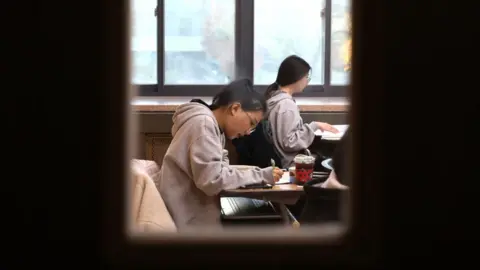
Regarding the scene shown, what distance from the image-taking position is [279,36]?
448cm

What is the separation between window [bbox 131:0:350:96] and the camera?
4398 mm

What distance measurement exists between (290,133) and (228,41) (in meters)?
1.25

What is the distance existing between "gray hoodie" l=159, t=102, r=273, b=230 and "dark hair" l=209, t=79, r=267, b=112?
0.60 ft

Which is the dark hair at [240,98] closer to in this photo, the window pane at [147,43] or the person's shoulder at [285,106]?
the person's shoulder at [285,106]

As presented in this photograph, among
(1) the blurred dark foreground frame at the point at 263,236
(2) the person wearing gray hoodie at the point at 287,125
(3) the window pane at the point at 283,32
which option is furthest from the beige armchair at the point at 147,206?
(3) the window pane at the point at 283,32

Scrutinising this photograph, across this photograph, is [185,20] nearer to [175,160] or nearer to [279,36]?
[279,36]

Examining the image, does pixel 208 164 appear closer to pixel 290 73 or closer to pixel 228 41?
pixel 290 73

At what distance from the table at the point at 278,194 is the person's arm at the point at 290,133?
0.73m

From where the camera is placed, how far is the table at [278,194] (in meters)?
2.50

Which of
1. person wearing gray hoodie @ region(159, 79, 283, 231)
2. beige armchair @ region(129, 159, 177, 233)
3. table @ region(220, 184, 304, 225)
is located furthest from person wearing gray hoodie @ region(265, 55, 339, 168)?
beige armchair @ region(129, 159, 177, 233)

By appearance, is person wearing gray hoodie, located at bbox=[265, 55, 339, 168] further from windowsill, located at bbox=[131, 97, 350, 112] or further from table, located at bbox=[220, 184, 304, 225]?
table, located at bbox=[220, 184, 304, 225]

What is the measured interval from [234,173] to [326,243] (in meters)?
2.01

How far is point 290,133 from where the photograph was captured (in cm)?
341
